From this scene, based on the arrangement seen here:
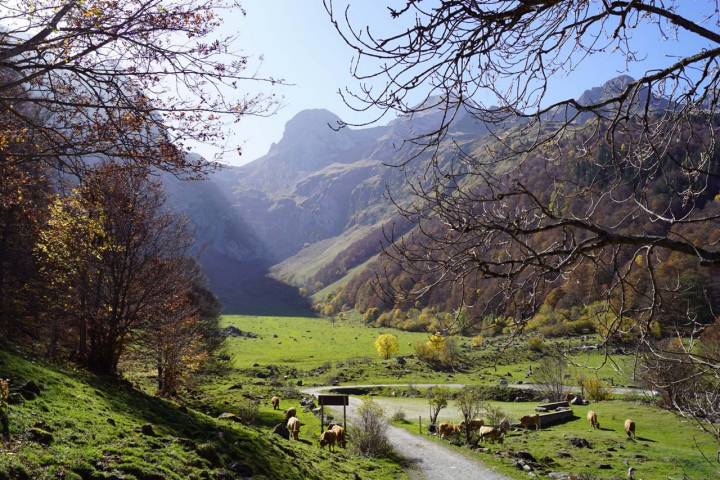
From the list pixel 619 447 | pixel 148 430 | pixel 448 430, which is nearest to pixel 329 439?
pixel 448 430

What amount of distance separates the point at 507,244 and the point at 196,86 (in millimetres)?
4670

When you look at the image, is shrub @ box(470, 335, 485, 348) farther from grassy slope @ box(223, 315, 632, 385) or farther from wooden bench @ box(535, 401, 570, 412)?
wooden bench @ box(535, 401, 570, 412)

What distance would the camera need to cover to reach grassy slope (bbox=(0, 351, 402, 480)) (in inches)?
272

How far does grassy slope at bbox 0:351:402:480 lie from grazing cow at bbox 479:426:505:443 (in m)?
11.9

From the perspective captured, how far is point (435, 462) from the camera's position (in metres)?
21.0

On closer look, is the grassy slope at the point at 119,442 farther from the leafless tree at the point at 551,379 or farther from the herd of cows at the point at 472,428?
the leafless tree at the point at 551,379

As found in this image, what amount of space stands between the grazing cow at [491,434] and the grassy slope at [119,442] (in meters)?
11.9

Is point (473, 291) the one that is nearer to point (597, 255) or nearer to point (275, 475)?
point (597, 255)

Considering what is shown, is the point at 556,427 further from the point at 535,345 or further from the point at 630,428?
the point at 535,345

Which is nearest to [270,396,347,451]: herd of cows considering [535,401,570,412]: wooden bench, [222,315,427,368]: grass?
[535,401,570,412]: wooden bench

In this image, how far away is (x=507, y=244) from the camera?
4.66 m

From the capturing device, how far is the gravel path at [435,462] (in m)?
18.5

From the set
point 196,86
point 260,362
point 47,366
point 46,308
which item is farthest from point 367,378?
point 196,86

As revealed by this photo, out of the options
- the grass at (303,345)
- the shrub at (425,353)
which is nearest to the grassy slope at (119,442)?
the grass at (303,345)
